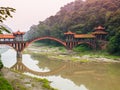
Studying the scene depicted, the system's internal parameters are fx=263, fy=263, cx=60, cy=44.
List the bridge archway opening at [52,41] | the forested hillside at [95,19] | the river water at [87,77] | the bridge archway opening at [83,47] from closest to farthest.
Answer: the river water at [87,77], the forested hillside at [95,19], the bridge archway opening at [52,41], the bridge archway opening at [83,47]

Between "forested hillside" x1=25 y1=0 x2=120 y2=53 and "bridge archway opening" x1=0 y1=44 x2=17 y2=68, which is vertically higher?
"forested hillside" x1=25 y1=0 x2=120 y2=53

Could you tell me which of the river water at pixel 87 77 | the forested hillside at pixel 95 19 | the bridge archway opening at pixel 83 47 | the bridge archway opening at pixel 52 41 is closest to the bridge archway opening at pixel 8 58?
the bridge archway opening at pixel 52 41

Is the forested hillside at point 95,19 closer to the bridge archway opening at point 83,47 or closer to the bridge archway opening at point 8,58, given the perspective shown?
the bridge archway opening at point 83,47

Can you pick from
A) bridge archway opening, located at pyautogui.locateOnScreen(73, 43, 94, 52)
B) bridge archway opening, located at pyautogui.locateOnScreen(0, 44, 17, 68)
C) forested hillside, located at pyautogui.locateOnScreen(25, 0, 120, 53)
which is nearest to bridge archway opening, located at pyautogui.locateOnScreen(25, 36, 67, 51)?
forested hillside, located at pyautogui.locateOnScreen(25, 0, 120, 53)

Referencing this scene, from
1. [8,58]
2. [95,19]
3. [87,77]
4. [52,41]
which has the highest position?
[95,19]

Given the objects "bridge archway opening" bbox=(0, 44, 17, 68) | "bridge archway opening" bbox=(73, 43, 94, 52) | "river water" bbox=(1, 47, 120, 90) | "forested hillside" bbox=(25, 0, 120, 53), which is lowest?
"bridge archway opening" bbox=(0, 44, 17, 68)

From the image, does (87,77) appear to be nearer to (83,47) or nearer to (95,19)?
(83,47)

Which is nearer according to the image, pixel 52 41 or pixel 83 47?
pixel 83 47

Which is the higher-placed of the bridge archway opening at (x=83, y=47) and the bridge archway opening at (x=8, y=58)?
the bridge archway opening at (x=83, y=47)

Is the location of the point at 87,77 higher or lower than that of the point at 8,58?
higher

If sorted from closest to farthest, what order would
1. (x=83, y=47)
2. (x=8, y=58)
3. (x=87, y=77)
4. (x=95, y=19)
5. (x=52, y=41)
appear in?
(x=87, y=77)
(x=8, y=58)
(x=83, y=47)
(x=95, y=19)
(x=52, y=41)

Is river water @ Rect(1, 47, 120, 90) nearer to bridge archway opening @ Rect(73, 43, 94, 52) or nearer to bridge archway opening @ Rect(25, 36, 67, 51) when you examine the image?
bridge archway opening @ Rect(25, 36, 67, 51)

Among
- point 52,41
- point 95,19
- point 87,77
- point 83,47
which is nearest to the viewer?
point 87,77

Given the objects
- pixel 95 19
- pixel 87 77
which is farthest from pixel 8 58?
pixel 87 77
